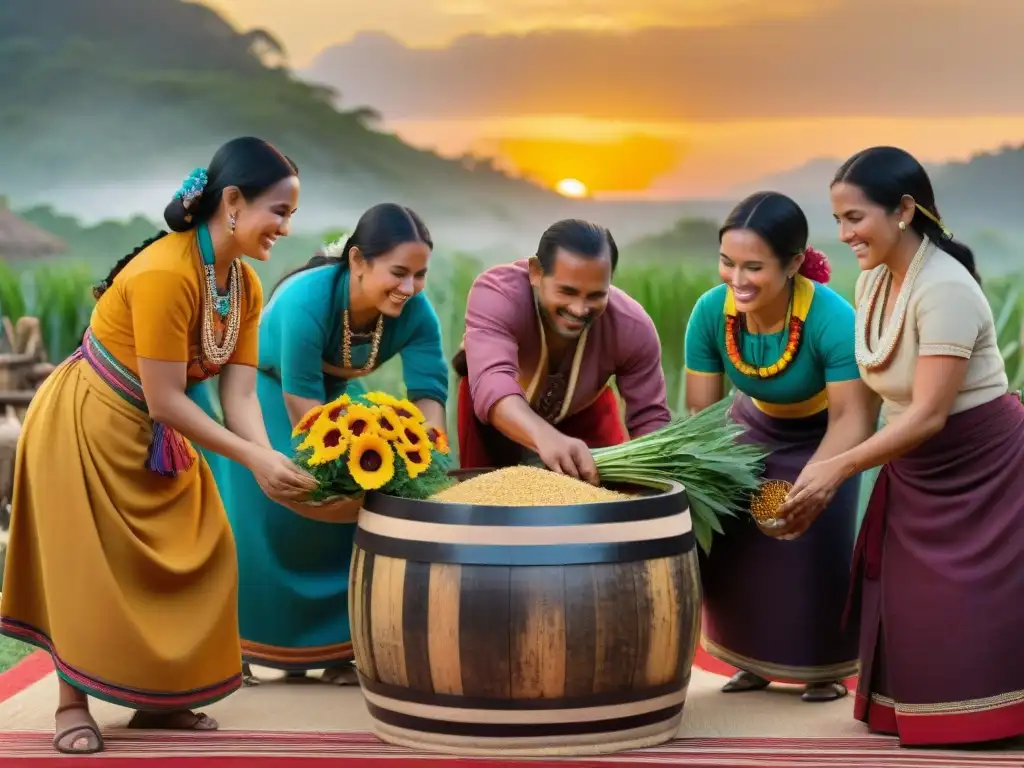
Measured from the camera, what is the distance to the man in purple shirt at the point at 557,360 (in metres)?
3.67

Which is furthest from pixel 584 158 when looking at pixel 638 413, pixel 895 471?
pixel 895 471

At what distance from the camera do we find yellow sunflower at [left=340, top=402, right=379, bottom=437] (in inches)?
134

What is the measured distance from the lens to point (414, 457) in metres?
3.38

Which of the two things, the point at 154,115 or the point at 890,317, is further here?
the point at 154,115

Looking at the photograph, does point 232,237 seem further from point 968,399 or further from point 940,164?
point 940,164

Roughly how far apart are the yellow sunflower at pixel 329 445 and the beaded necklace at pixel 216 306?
34cm

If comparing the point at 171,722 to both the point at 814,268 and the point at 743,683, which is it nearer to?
the point at 743,683

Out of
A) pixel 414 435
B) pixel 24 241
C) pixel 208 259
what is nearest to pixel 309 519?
pixel 414 435

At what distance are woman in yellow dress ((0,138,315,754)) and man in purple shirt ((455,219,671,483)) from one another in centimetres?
58

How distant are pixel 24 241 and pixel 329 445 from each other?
19.3 ft

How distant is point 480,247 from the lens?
8.52 m

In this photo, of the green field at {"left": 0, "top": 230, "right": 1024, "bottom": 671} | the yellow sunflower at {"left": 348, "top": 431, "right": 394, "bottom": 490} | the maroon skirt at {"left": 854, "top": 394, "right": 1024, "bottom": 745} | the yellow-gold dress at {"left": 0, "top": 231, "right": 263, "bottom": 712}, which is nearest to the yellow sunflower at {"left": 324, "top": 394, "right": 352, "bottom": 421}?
the yellow sunflower at {"left": 348, "top": 431, "right": 394, "bottom": 490}

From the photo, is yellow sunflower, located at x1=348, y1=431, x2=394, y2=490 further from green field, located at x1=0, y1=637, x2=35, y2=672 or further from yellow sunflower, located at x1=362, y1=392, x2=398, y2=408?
green field, located at x1=0, y1=637, x2=35, y2=672

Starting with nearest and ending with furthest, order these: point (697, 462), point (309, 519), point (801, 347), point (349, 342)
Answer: point (697, 462) → point (801, 347) → point (349, 342) → point (309, 519)
